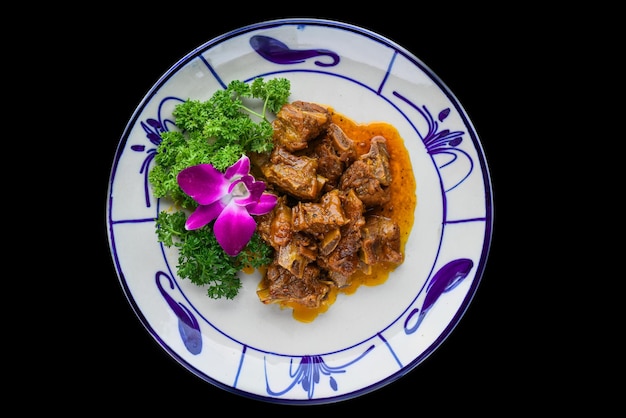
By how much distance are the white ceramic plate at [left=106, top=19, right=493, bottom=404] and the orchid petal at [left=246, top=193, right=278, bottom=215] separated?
0.96 m


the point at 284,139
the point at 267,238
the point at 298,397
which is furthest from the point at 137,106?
the point at 298,397

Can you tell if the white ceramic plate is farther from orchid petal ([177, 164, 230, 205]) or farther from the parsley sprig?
orchid petal ([177, 164, 230, 205])

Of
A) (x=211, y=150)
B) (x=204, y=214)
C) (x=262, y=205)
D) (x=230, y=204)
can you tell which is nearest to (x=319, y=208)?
(x=262, y=205)

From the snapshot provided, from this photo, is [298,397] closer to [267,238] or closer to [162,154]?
[267,238]

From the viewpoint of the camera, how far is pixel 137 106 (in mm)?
5285

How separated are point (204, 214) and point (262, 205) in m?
0.52

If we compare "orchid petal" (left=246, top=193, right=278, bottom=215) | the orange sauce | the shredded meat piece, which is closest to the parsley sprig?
the shredded meat piece

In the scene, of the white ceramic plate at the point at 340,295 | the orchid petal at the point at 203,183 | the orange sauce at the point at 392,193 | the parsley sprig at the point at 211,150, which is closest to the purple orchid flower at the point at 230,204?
the orchid petal at the point at 203,183

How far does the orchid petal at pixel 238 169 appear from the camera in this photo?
16.1 ft

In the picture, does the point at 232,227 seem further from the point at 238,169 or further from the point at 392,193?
the point at 392,193

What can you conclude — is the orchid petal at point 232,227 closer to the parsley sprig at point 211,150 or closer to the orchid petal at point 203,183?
the orchid petal at point 203,183

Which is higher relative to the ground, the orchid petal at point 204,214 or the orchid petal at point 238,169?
the orchid petal at point 238,169

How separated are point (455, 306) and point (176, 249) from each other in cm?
291

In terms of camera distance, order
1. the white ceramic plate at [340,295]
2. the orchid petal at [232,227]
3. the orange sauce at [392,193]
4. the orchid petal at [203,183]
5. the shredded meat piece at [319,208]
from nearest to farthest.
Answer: the orchid petal at [203,183]
the orchid petal at [232,227]
the shredded meat piece at [319,208]
the white ceramic plate at [340,295]
the orange sauce at [392,193]
